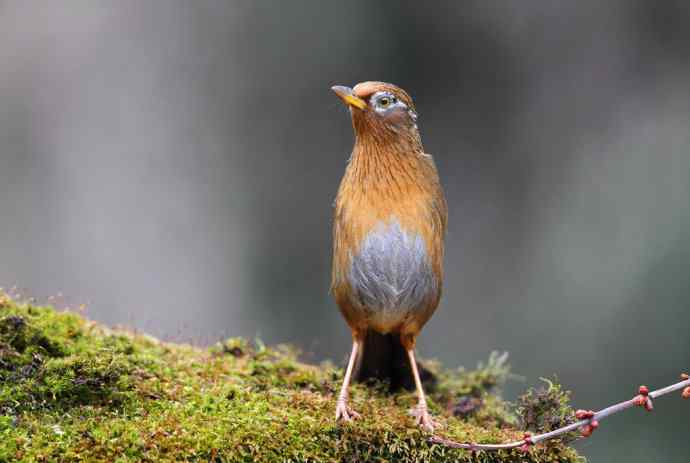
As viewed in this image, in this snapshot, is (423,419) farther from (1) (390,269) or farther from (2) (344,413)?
(1) (390,269)

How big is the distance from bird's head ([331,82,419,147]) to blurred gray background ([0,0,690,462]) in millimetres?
2734

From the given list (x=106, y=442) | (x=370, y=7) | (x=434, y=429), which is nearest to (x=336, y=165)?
(x=370, y=7)

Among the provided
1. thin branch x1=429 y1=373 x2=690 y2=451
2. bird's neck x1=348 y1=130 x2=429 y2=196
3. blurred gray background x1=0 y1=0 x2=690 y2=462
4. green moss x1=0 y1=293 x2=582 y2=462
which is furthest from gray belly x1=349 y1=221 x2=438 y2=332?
blurred gray background x1=0 y1=0 x2=690 y2=462

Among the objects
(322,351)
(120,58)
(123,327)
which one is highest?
(120,58)

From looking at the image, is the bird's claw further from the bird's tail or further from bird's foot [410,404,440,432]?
the bird's tail

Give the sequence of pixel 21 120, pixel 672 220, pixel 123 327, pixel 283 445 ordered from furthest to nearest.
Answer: pixel 21 120 → pixel 672 220 → pixel 123 327 → pixel 283 445

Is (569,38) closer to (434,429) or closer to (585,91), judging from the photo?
(585,91)

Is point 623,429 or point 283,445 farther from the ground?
point 623,429

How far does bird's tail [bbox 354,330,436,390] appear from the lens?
3924mm

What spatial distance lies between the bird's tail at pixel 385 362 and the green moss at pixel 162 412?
168 millimetres

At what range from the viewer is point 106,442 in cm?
276

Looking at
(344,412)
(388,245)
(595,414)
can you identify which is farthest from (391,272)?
(595,414)

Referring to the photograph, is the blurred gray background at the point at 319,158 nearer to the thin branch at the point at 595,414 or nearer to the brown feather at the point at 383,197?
the brown feather at the point at 383,197

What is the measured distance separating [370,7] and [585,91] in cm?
184
